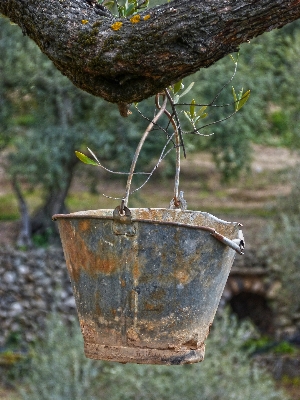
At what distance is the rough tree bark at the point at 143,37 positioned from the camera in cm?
197

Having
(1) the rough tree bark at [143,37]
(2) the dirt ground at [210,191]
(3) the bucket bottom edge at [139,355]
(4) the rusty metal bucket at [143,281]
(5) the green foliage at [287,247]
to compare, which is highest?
(2) the dirt ground at [210,191]

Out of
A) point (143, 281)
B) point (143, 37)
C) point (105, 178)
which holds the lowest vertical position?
point (143, 281)

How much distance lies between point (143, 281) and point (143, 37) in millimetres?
705

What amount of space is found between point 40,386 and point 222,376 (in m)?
1.69

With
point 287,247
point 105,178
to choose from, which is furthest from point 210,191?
point 287,247

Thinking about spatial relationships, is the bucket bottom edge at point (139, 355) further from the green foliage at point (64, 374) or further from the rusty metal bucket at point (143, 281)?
the green foliage at point (64, 374)

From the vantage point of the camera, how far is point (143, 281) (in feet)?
7.15

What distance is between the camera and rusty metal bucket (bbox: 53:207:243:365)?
2.16 m

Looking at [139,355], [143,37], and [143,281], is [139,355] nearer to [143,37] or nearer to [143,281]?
[143,281]

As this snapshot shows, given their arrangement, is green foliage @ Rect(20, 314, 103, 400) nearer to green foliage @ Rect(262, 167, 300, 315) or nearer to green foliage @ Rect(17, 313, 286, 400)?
green foliage @ Rect(17, 313, 286, 400)

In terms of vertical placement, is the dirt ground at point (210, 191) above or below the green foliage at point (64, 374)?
above

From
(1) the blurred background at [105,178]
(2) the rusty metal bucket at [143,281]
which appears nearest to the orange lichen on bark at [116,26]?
(2) the rusty metal bucket at [143,281]

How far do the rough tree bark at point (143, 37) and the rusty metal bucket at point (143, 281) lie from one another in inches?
15.3

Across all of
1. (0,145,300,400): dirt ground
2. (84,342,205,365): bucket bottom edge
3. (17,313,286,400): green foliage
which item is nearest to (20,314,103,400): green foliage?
(17,313,286,400): green foliage
